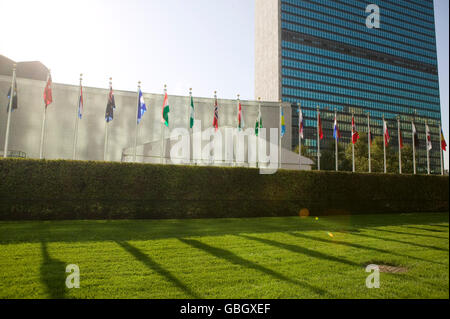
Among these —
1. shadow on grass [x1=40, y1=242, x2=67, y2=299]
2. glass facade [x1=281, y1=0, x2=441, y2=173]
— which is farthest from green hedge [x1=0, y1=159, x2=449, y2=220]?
glass facade [x1=281, y1=0, x2=441, y2=173]

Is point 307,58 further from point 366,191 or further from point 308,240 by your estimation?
point 308,240

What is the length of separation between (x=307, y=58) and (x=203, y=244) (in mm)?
92425

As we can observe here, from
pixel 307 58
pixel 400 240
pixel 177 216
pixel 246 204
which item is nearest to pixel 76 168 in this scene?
pixel 177 216

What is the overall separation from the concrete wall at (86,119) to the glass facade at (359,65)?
63.7m

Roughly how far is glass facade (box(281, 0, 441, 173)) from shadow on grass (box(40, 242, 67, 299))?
83.3 meters

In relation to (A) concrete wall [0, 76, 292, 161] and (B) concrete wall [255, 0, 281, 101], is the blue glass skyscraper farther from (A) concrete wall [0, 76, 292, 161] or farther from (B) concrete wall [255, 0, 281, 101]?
(A) concrete wall [0, 76, 292, 161]

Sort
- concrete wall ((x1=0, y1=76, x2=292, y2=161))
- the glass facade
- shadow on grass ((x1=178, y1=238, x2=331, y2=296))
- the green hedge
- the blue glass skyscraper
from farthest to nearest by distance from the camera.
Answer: the glass facade
the blue glass skyscraper
concrete wall ((x1=0, y1=76, x2=292, y2=161))
the green hedge
shadow on grass ((x1=178, y1=238, x2=331, y2=296))

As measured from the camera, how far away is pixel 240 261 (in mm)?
6738

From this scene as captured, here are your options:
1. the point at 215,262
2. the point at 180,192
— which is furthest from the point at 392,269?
the point at 180,192

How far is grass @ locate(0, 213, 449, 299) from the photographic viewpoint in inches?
183

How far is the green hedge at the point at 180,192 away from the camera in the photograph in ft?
43.4

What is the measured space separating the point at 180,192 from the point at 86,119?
46.0 feet

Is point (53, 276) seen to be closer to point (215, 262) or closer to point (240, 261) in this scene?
point (215, 262)

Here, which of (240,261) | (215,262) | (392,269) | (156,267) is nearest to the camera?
(392,269)
